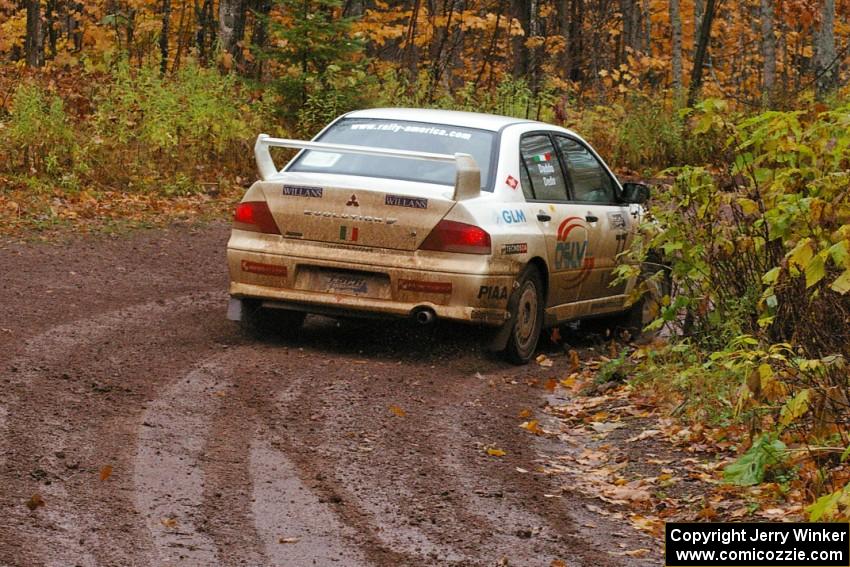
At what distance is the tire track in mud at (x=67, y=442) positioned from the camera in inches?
198

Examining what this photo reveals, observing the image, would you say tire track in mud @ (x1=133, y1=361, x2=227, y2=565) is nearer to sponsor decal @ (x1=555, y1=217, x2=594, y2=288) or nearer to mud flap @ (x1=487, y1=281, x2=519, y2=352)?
mud flap @ (x1=487, y1=281, x2=519, y2=352)

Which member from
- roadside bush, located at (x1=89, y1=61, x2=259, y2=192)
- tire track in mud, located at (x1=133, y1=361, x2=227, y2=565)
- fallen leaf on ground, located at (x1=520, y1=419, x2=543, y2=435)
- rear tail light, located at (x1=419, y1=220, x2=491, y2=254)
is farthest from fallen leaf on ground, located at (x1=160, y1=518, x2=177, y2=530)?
roadside bush, located at (x1=89, y1=61, x2=259, y2=192)

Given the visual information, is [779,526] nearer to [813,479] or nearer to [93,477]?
[813,479]

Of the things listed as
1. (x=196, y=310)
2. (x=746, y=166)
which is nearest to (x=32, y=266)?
(x=196, y=310)

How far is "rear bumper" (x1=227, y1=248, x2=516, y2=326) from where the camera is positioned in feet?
29.3

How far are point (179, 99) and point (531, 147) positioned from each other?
31.0 feet

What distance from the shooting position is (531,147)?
10.1m

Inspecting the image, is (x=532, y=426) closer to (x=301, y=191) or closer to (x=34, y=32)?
(x=301, y=191)

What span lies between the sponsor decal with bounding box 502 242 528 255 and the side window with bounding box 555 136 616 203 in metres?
1.27

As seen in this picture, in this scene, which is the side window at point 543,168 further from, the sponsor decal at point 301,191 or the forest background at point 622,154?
the sponsor decal at point 301,191

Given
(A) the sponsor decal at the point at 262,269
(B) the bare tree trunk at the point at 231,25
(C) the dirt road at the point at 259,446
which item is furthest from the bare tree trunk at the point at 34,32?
(A) the sponsor decal at the point at 262,269

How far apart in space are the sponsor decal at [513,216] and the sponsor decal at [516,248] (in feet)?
0.54

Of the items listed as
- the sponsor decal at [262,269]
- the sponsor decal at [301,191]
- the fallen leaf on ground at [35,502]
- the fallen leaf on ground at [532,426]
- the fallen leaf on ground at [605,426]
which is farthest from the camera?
the sponsor decal at [262,269]

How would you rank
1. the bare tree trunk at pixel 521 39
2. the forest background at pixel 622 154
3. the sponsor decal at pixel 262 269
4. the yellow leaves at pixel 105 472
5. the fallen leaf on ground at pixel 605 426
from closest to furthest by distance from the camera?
the yellow leaves at pixel 105 472, the forest background at pixel 622 154, the fallen leaf on ground at pixel 605 426, the sponsor decal at pixel 262 269, the bare tree trunk at pixel 521 39
